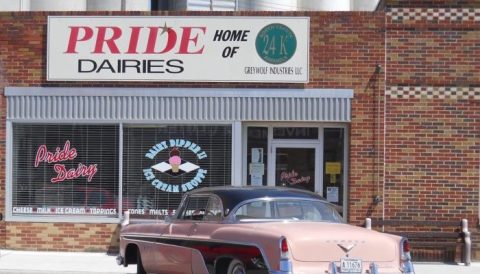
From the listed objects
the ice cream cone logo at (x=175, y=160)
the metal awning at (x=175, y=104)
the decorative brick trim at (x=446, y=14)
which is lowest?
the ice cream cone logo at (x=175, y=160)

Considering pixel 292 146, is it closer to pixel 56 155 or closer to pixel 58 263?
pixel 56 155

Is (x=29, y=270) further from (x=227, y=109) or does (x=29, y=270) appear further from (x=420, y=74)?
(x=420, y=74)

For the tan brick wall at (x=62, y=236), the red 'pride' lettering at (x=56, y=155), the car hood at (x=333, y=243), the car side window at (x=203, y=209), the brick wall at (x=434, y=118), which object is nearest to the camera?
the car hood at (x=333, y=243)

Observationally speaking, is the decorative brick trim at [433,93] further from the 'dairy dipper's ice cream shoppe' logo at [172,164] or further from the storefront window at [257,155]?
the 'dairy dipper's ice cream shoppe' logo at [172,164]

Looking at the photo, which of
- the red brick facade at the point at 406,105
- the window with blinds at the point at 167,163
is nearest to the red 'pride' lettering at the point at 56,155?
the window with blinds at the point at 167,163

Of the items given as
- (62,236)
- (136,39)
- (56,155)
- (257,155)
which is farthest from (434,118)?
(62,236)

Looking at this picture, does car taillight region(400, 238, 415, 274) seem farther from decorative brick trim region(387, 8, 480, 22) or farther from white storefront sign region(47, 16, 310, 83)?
decorative brick trim region(387, 8, 480, 22)

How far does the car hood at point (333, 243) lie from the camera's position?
27.5ft

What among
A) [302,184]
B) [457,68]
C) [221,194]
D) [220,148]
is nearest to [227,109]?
[220,148]

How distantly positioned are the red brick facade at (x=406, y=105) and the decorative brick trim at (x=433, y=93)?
19 mm

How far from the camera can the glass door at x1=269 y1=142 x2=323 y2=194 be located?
15.9 meters

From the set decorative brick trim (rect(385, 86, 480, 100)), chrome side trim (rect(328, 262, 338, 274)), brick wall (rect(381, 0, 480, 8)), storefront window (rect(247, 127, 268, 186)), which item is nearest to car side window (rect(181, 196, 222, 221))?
chrome side trim (rect(328, 262, 338, 274))

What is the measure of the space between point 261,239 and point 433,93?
25.8 ft

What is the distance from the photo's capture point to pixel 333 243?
852 centimetres
